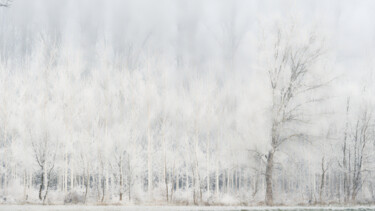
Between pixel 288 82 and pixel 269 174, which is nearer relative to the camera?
pixel 269 174

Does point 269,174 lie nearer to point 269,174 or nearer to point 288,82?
point 269,174

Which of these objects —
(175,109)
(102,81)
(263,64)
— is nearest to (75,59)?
(102,81)

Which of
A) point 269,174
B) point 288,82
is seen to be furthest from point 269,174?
point 288,82

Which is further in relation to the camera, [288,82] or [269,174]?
[288,82]

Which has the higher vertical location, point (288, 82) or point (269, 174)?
point (288, 82)

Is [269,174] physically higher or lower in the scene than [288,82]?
lower

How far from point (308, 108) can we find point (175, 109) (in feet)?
49.1

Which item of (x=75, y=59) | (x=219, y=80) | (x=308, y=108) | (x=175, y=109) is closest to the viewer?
(x=308, y=108)

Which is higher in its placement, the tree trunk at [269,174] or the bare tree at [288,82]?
the bare tree at [288,82]

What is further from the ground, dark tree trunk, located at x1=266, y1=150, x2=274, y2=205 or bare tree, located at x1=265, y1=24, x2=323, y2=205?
bare tree, located at x1=265, y1=24, x2=323, y2=205

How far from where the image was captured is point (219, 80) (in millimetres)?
39312

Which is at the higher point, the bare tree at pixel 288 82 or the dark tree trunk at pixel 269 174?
the bare tree at pixel 288 82

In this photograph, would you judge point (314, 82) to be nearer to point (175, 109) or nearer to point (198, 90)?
point (198, 90)

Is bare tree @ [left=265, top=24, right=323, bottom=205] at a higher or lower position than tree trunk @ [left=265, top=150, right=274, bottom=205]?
higher
